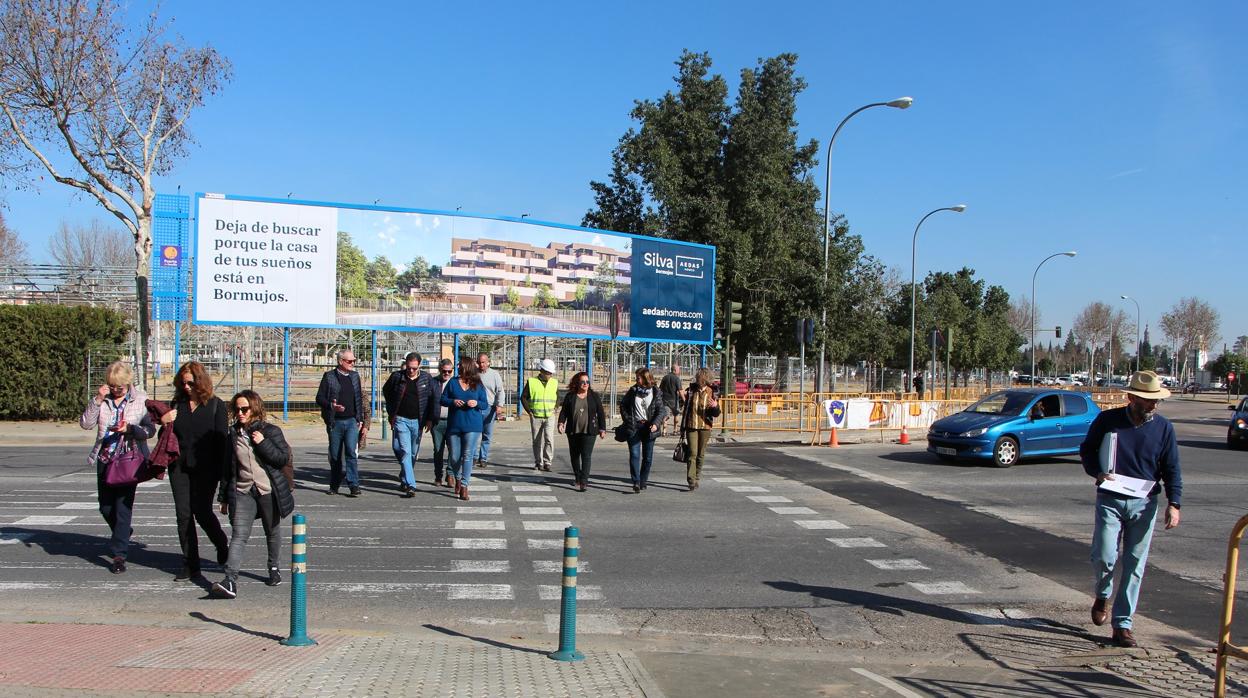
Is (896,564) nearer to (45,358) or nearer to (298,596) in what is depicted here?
(298,596)

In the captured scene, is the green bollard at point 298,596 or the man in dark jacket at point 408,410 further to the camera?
the man in dark jacket at point 408,410

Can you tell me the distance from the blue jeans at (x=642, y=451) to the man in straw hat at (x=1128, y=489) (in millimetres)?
6603

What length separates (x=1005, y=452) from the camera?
669 inches

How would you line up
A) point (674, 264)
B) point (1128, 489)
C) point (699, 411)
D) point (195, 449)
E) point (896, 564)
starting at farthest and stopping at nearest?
point (674, 264)
point (699, 411)
point (896, 564)
point (195, 449)
point (1128, 489)

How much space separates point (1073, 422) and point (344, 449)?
1375 centimetres

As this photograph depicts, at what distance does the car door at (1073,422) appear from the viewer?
17.5m

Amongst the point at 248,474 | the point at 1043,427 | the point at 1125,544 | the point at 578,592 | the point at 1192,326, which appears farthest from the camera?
the point at 1192,326

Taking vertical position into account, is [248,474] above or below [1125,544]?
above

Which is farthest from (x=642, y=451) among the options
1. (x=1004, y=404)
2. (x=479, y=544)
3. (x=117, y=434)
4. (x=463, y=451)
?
(x=1004, y=404)

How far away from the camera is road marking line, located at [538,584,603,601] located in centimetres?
716

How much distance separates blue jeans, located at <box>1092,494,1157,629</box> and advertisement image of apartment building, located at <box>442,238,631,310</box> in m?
20.7

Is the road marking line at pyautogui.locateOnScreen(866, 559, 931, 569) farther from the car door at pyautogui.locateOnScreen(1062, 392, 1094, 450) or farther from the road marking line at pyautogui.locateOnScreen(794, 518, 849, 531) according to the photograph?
the car door at pyautogui.locateOnScreen(1062, 392, 1094, 450)

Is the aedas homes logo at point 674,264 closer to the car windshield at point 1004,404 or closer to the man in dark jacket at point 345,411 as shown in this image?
the car windshield at point 1004,404

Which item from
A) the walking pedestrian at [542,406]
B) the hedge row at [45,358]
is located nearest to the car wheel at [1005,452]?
the walking pedestrian at [542,406]
